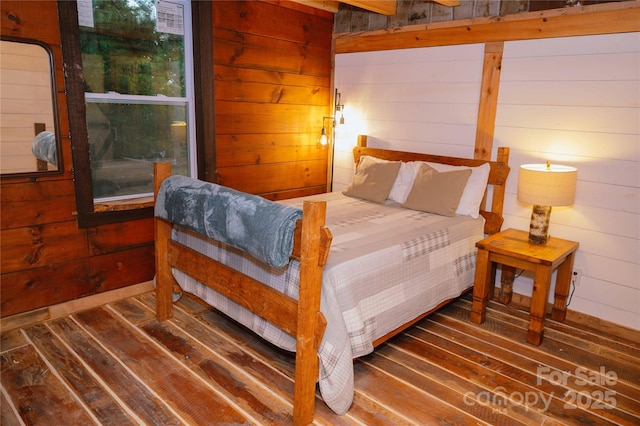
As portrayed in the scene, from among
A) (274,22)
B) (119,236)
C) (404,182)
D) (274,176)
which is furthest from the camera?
(274,176)

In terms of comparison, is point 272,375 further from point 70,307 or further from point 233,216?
point 70,307

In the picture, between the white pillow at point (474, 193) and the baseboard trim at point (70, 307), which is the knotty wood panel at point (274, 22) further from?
the baseboard trim at point (70, 307)

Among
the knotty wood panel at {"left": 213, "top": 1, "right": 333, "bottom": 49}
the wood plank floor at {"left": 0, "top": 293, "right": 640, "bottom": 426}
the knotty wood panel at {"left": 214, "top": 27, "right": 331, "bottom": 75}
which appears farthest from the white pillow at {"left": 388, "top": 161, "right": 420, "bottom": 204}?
the knotty wood panel at {"left": 213, "top": 1, "right": 333, "bottom": 49}

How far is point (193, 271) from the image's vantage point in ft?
8.36

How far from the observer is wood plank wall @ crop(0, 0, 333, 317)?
8.80ft

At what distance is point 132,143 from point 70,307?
3.91 feet

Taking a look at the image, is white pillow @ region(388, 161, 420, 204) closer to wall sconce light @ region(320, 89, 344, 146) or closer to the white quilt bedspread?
the white quilt bedspread

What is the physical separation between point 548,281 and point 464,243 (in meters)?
0.58

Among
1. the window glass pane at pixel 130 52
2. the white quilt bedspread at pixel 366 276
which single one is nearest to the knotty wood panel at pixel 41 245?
the white quilt bedspread at pixel 366 276

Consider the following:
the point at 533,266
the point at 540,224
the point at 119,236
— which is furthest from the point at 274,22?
the point at 533,266

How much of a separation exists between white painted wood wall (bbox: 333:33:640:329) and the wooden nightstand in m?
0.12

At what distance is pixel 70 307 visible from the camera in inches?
117

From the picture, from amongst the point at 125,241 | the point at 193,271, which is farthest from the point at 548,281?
the point at 125,241

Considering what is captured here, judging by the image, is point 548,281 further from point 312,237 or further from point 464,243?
point 312,237
